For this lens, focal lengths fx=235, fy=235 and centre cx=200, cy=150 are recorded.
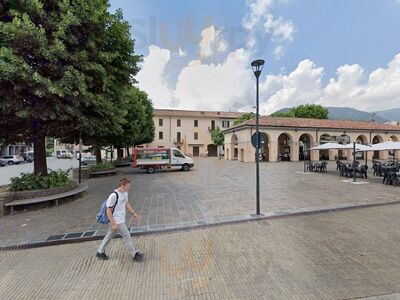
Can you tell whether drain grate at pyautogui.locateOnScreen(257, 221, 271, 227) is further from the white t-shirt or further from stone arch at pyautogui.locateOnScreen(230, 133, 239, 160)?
stone arch at pyautogui.locateOnScreen(230, 133, 239, 160)

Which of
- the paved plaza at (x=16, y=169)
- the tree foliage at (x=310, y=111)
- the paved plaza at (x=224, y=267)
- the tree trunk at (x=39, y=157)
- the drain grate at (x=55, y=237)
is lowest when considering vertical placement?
the paved plaza at (x=16, y=169)

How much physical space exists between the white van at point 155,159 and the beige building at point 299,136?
13.5 meters

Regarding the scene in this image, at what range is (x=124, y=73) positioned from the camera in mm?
9320

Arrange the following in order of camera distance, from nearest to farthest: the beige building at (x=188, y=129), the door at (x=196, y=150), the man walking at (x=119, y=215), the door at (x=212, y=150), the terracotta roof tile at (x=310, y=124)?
the man walking at (x=119, y=215) → the terracotta roof tile at (x=310, y=124) → the beige building at (x=188, y=129) → the door at (x=196, y=150) → the door at (x=212, y=150)

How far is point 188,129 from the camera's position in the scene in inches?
2196

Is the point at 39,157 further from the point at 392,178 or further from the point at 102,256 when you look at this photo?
the point at 392,178

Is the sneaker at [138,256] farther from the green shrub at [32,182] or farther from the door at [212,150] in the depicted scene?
the door at [212,150]

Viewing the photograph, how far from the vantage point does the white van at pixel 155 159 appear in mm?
20266

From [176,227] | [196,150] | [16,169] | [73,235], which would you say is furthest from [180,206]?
[196,150]

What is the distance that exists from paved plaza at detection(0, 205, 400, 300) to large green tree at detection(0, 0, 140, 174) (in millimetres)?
4260

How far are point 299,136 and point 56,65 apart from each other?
3224 centimetres

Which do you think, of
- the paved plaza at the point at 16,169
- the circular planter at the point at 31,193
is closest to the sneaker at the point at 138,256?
the circular planter at the point at 31,193

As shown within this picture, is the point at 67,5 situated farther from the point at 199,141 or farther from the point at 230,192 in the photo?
the point at 199,141

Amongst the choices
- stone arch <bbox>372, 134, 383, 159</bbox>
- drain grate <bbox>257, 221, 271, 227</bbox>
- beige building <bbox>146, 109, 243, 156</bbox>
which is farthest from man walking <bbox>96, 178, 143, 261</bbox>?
beige building <bbox>146, 109, 243, 156</bbox>
